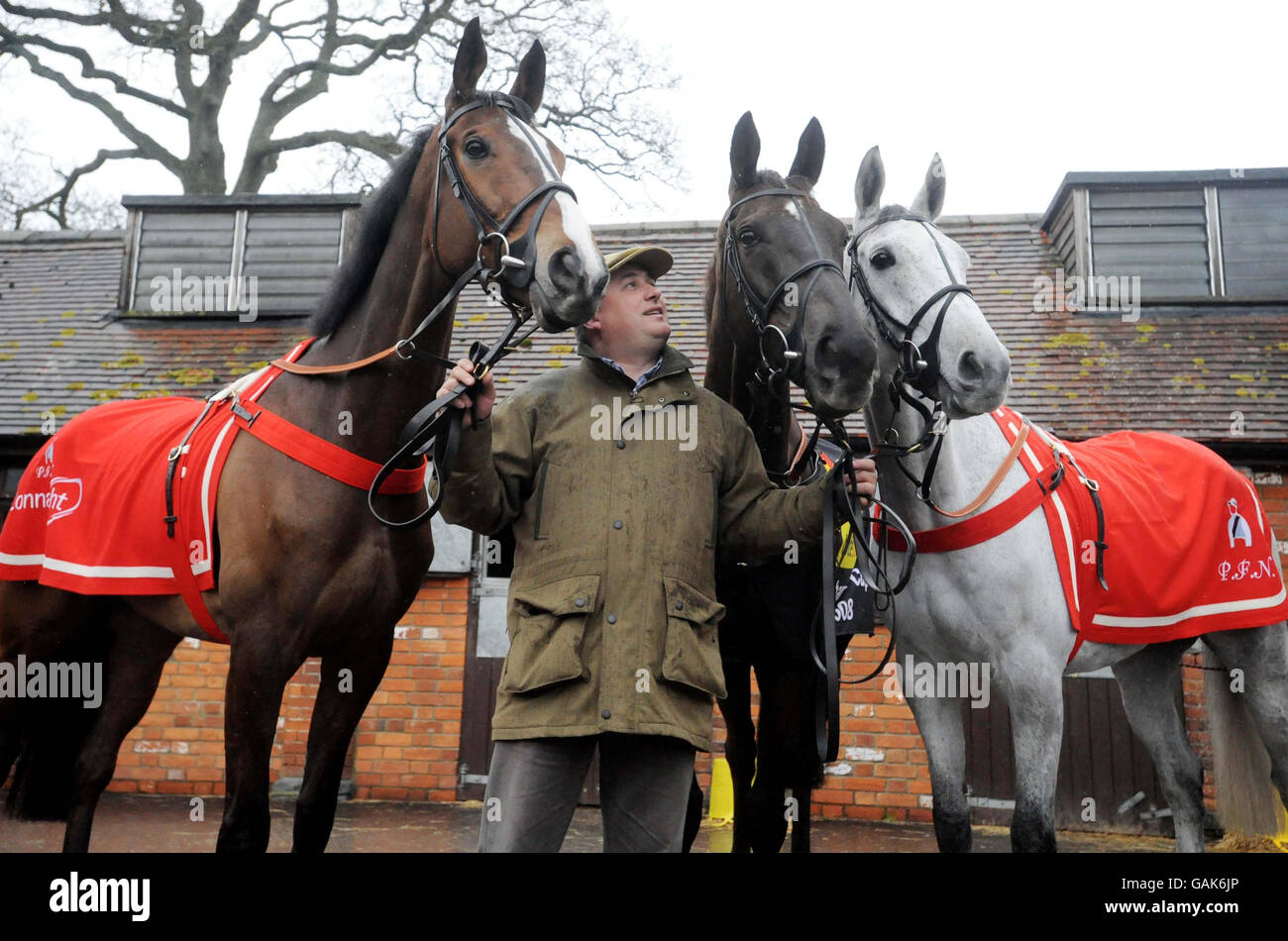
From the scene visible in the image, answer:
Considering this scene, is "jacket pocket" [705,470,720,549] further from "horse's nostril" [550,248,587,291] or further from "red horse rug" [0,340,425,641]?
"red horse rug" [0,340,425,641]

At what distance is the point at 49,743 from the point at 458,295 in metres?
3.07

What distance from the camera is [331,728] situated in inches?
131

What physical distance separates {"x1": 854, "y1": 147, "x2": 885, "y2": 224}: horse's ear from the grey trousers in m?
2.25

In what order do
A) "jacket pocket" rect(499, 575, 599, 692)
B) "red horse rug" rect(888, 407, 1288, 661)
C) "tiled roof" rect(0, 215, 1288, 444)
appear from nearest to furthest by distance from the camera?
"jacket pocket" rect(499, 575, 599, 692), "red horse rug" rect(888, 407, 1288, 661), "tiled roof" rect(0, 215, 1288, 444)

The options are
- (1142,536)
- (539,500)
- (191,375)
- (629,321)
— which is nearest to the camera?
(539,500)

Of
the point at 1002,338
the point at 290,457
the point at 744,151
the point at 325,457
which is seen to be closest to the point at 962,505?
the point at 744,151

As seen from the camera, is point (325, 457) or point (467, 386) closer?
point (467, 386)

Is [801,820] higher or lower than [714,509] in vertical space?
lower

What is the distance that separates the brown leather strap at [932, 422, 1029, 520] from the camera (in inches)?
135

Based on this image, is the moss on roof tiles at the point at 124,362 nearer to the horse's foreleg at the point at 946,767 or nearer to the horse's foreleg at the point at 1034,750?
the horse's foreleg at the point at 946,767

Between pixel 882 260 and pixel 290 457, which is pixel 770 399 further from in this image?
pixel 290 457

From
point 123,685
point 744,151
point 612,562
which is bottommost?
point 123,685

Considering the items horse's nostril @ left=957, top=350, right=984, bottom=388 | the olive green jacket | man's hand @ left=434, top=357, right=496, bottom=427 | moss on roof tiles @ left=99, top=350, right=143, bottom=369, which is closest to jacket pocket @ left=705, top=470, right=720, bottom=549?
the olive green jacket
